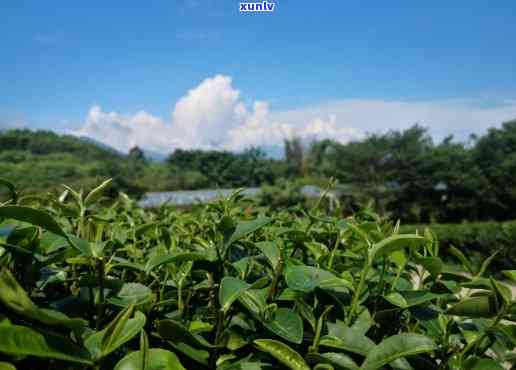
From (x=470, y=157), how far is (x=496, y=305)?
18561 millimetres

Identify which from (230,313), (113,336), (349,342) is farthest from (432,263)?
(113,336)

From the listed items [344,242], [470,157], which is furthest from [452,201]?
[344,242]

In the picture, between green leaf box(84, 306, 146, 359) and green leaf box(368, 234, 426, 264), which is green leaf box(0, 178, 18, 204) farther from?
green leaf box(368, 234, 426, 264)

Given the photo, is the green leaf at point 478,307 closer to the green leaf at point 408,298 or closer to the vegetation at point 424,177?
the green leaf at point 408,298

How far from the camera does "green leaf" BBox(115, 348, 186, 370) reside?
15.2 inches

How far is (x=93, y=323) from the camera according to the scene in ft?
1.72

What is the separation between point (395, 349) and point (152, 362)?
265 millimetres

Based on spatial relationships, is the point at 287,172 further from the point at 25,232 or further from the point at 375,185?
the point at 25,232

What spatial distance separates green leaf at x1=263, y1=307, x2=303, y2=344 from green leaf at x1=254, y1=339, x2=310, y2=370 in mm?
11

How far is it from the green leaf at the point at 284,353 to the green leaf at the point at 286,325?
11 millimetres

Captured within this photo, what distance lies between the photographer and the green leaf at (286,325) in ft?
1.41

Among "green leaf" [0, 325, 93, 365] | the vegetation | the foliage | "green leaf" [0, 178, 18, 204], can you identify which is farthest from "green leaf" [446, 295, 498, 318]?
the vegetation

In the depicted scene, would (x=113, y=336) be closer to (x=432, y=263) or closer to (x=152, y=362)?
(x=152, y=362)

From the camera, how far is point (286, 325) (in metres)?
0.45
